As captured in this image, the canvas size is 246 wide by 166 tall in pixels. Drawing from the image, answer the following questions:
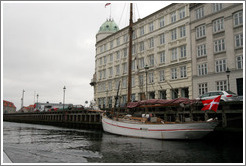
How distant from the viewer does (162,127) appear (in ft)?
64.7

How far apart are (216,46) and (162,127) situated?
18.8 m

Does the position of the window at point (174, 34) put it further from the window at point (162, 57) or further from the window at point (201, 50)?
the window at point (201, 50)

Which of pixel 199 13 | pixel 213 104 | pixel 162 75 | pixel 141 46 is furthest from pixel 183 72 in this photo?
pixel 213 104

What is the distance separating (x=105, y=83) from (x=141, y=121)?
33.5 meters

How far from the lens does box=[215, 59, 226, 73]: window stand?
1223 inches

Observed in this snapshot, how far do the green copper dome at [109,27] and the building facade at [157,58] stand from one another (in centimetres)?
797

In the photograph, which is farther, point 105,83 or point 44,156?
point 105,83

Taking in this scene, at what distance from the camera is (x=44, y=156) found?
13344mm

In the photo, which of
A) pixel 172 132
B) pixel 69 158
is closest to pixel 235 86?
pixel 172 132

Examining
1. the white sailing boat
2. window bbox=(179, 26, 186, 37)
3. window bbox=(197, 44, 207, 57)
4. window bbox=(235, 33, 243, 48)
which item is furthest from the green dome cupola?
the white sailing boat

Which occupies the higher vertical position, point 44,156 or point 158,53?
point 158,53

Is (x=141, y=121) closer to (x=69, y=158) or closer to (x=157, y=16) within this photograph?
(x=69, y=158)

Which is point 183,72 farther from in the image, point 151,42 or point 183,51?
point 151,42

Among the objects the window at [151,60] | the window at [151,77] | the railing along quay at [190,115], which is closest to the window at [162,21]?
the window at [151,60]
